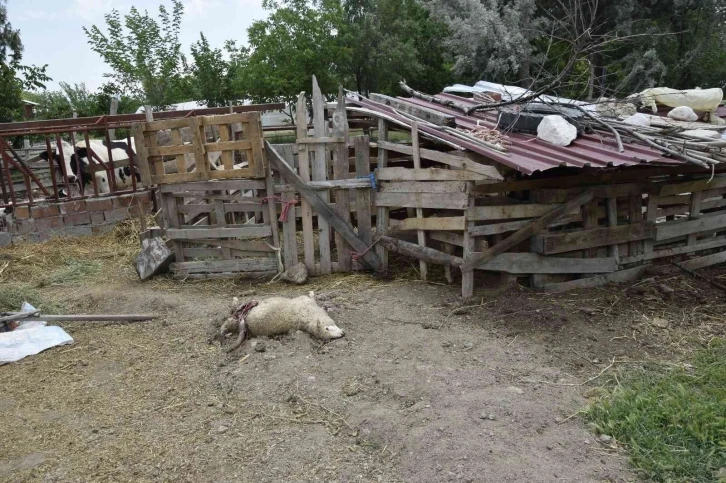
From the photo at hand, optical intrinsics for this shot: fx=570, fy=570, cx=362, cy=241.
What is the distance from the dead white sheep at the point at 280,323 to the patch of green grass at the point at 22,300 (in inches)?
105

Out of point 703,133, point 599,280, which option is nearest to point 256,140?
point 599,280

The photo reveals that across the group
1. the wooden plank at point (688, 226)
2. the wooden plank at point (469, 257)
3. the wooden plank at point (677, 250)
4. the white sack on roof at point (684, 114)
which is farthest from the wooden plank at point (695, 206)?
the wooden plank at point (469, 257)

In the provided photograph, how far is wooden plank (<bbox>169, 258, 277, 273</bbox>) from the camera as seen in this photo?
25.2ft

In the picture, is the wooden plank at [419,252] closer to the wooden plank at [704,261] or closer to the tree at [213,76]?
the wooden plank at [704,261]

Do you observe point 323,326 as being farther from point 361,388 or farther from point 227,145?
point 227,145

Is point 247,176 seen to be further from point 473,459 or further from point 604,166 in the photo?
point 473,459

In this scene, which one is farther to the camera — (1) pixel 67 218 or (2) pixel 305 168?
(1) pixel 67 218

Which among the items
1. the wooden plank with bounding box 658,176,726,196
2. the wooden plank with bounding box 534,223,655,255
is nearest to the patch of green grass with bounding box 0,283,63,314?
the wooden plank with bounding box 534,223,655,255

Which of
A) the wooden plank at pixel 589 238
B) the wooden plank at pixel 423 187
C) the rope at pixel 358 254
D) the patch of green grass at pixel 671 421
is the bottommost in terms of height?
the patch of green grass at pixel 671 421

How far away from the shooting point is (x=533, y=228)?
20.3 feet

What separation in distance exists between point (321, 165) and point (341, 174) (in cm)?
29

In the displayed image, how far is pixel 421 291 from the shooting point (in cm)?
674

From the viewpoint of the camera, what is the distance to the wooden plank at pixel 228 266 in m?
7.68

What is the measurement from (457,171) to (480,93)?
11.7 feet
